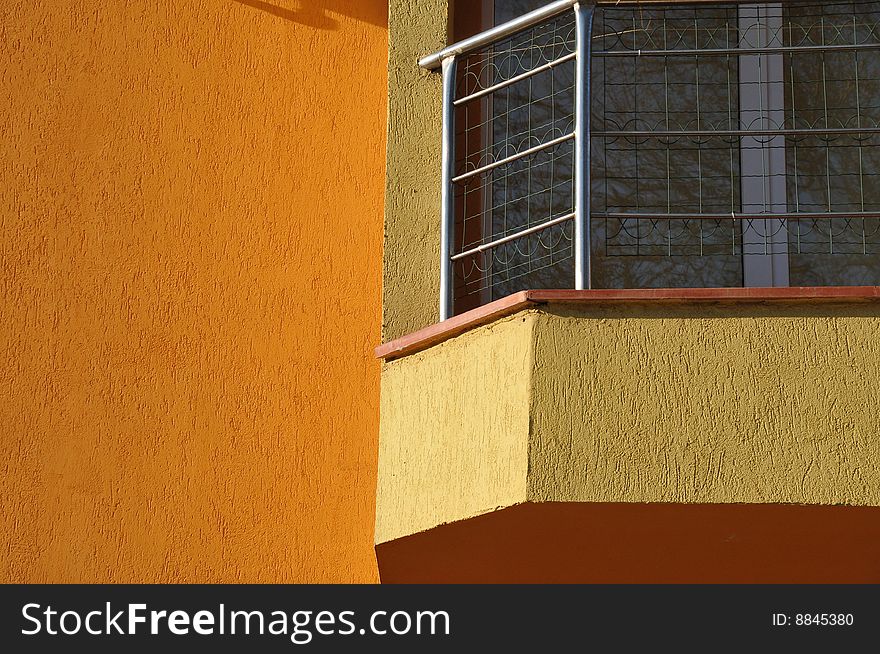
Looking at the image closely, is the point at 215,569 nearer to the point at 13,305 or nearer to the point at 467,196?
the point at 13,305

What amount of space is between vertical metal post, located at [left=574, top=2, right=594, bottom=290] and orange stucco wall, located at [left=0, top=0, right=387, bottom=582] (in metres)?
1.14

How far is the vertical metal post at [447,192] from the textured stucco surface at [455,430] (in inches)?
10.8

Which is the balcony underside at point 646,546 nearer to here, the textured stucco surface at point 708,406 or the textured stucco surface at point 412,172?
the textured stucco surface at point 708,406

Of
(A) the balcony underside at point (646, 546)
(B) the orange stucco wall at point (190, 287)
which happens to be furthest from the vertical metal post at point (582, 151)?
(B) the orange stucco wall at point (190, 287)

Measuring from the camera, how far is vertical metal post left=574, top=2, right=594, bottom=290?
5.34 m

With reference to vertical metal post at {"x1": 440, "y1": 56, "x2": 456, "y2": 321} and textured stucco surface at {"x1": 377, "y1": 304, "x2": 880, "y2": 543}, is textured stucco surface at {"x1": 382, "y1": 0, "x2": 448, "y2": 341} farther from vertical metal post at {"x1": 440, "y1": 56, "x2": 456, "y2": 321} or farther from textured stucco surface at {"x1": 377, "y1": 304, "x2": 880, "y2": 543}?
textured stucco surface at {"x1": 377, "y1": 304, "x2": 880, "y2": 543}

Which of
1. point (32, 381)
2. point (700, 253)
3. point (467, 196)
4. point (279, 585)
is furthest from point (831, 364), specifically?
point (32, 381)

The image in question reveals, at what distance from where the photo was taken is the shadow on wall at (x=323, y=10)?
6.45 meters

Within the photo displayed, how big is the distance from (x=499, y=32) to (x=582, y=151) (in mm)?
674

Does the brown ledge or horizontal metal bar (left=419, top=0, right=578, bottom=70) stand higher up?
horizontal metal bar (left=419, top=0, right=578, bottom=70)

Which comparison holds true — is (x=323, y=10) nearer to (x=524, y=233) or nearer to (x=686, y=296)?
(x=524, y=233)

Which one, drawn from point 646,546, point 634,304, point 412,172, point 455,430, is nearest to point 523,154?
point 412,172

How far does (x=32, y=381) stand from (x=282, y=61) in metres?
1.70

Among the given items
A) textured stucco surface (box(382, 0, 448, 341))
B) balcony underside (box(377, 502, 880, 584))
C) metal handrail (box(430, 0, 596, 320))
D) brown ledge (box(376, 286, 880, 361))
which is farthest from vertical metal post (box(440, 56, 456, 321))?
balcony underside (box(377, 502, 880, 584))
